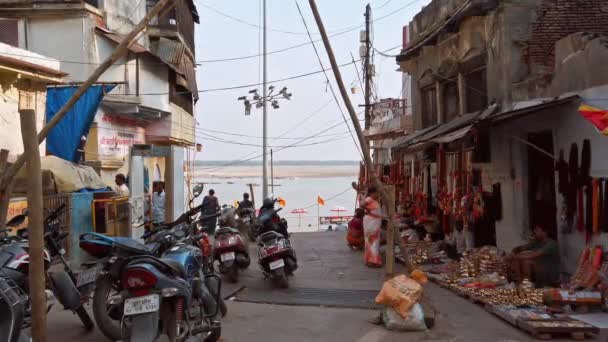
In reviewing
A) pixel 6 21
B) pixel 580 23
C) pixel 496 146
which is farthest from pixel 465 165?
pixel 6 21

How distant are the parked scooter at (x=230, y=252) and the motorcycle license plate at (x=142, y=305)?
4.78m

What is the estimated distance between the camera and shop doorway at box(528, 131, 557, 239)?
10398 mm

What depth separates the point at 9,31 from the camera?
16.8 meters

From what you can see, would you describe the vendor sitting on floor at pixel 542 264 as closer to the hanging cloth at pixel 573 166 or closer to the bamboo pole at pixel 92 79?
the hanging cloth at pixel 573 166

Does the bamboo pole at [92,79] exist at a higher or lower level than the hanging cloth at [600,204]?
higher

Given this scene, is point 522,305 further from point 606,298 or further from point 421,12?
point 421,12

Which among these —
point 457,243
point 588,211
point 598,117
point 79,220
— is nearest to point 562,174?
point 588,211

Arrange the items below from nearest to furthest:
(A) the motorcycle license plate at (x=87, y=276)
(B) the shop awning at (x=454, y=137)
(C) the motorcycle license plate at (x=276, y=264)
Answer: (A) the motorcycle license plate at (x=87, y=276)
(C) the motorcycle license plate at (x=276, y=264)
(B) the shop awning at (x=454, y=137)

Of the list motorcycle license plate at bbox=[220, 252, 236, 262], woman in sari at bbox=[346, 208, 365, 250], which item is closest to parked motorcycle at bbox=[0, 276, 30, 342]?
motorcycle license plate at bbox=[220, 252, 236, 262]

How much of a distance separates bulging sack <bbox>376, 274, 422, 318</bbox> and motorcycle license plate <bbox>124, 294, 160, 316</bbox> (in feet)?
9.69

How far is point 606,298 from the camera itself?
7250 mm

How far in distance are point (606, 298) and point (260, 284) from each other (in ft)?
16.6

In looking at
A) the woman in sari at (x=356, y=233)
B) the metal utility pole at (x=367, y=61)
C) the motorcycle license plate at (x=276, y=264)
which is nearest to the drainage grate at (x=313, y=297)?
the motorcycle license plate at (x=276, y=264)

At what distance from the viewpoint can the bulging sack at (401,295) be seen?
6805mm
